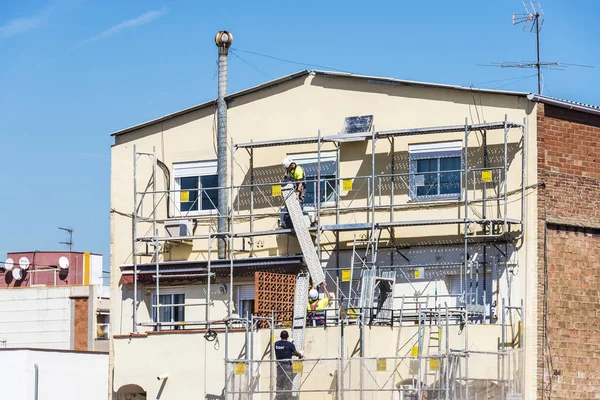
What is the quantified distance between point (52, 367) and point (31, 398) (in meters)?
1.02

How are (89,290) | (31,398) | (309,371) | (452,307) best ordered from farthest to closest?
(89,290) < (31,398) < (452,307) < (309,371)

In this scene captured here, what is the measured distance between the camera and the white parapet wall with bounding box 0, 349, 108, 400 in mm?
32969

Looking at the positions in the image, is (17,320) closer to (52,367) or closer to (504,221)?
(52,367)

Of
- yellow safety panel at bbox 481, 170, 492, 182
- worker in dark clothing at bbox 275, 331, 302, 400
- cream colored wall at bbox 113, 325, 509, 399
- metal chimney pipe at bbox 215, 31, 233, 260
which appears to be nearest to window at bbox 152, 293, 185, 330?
metal chimney pipe at bbox 215, 31, 233, 260

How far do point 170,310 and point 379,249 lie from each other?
621 centimetres

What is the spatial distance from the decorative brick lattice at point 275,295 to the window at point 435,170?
12.1 ft

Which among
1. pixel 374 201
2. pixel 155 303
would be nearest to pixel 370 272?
pixel 374 201

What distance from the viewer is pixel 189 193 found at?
34.8 meters

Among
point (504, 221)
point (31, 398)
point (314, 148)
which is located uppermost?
point (314, 148)

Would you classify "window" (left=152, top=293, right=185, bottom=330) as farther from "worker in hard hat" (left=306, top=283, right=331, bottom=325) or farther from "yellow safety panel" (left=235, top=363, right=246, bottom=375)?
"yellow safety panel" (left=235, top=363, right=246, bottom=375)

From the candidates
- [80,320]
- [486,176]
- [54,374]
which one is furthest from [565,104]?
[80,320]

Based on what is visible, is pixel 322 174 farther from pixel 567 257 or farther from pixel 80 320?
pixel 80 320

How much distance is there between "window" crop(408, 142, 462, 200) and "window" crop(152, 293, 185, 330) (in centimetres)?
705

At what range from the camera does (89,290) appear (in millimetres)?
49125
